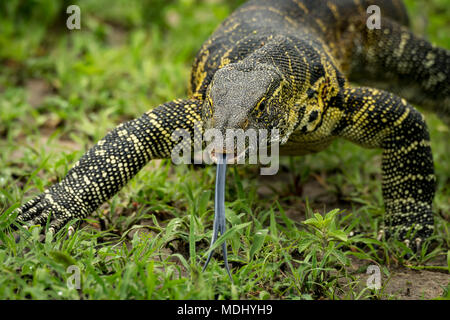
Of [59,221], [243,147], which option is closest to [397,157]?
[243,147]

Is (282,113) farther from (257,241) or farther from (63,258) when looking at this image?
(63,258)

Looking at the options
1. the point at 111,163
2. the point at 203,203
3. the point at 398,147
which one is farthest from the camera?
the point at 398,147

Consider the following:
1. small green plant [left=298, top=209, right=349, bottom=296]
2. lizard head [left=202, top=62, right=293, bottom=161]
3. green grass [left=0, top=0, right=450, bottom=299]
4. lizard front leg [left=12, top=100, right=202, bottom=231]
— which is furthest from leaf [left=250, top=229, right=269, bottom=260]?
lizard front leg [left=12, top=100, right=202, bottom=231]

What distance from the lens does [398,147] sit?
4.27m

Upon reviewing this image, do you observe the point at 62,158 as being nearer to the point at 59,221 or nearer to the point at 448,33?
the point at 59,221

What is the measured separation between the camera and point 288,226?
3.84 m

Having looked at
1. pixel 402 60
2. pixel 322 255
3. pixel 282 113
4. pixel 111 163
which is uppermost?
pixel 402 60

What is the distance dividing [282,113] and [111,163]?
1279mm

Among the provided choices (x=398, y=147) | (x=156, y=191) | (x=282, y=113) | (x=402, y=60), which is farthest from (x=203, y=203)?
(x=402, y=60)

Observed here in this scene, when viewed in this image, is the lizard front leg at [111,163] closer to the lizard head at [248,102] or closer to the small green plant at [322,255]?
the lizard head at [248,102]

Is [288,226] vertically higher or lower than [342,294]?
higher

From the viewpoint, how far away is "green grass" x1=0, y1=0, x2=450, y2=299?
3.05 metres

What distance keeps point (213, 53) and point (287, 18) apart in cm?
95
